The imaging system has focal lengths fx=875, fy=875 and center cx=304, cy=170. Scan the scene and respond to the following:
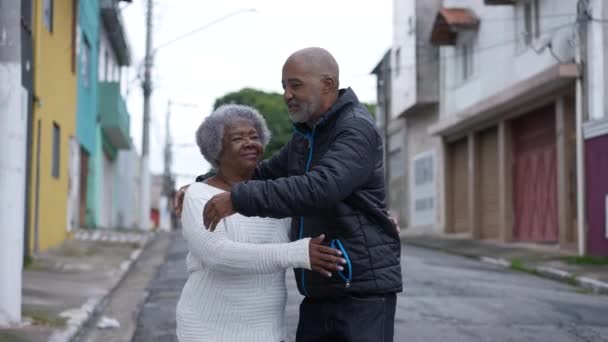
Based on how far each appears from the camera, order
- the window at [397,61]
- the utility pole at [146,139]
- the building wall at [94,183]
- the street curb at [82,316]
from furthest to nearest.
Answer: the window at [397,61] < the utility pole at [146,139] < the building wall at [94,183] < the street curb at [82,316]

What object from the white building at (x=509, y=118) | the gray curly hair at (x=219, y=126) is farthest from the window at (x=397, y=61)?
the gray curly hair at (x=219, y=126)

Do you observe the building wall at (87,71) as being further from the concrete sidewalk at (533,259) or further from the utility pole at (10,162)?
the utility pole at (10,162)

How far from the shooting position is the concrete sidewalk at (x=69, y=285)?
24.4 feet

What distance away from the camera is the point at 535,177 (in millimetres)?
21156

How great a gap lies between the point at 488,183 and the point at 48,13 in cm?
1350

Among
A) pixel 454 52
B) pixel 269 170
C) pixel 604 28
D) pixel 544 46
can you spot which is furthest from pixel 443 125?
pixel 269 170

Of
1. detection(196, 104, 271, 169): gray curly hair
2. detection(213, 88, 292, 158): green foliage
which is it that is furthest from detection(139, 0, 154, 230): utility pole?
detection(196, 104, 271, 169): gray curly hair

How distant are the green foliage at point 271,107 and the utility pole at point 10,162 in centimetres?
4279

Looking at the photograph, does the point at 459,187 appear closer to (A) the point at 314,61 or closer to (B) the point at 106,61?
(B) the point at 106,61

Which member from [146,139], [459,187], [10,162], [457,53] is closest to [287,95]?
[10,162]

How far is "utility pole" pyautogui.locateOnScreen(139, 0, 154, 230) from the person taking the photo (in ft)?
91.4

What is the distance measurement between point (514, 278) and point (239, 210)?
10916 millimetres

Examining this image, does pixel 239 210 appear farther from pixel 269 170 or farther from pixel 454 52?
pixel 454 52

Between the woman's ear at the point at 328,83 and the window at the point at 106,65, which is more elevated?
the window at the point at 106,65
